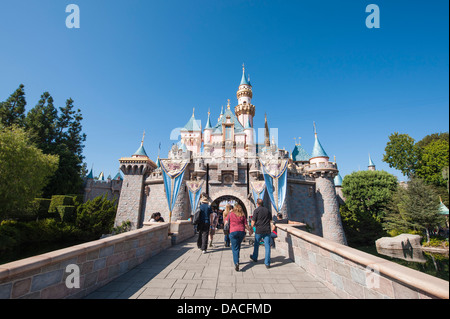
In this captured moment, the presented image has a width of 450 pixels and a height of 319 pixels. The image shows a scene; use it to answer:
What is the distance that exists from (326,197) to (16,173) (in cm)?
2695

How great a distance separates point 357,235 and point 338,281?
80.9 ft

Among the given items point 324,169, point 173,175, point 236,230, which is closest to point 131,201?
point 173,175

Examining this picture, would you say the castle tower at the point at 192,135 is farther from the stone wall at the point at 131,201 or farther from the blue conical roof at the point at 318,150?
the blue conical roof at the point at 318,150

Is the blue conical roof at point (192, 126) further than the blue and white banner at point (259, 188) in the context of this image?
Yes

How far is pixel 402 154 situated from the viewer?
26.7 meters

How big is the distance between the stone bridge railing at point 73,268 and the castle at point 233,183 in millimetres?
7570

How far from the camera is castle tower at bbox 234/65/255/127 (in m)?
31.5

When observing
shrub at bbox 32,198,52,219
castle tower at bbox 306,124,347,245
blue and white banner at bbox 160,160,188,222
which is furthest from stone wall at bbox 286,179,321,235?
shrub at bbox 32,198,52,219

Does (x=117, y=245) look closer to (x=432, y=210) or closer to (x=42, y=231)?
(x=42, y=231)

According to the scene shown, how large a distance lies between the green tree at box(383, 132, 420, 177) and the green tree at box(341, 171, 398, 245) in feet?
6.95

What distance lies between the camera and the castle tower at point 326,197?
750 inches

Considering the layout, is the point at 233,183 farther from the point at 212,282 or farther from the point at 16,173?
the point at 16,173

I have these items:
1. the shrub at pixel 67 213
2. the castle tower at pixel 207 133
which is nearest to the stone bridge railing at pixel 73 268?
the shrub at pixel 67 213

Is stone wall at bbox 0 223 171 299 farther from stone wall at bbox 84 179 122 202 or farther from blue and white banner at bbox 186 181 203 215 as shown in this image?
stone wall at bbox 84 179 122 202
